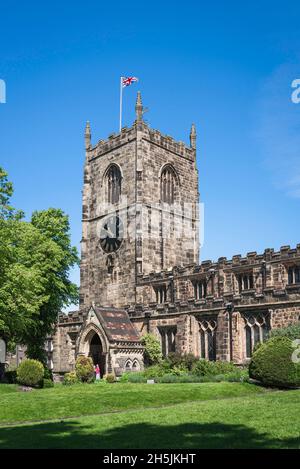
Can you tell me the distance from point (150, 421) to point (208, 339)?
22878 millimetres

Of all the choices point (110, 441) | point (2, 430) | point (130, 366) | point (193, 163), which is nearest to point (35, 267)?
point (130, 366)

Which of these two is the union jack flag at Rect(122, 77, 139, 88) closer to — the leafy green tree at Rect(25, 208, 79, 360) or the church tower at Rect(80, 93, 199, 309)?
→ the church tower at Rect(80, 93, 199, 309)

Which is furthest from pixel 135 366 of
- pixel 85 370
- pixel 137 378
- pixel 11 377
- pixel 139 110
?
pixel 139 110

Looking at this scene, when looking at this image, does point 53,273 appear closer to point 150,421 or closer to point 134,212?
point 134,212

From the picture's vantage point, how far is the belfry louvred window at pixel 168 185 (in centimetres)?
5291

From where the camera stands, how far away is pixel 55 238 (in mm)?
47188

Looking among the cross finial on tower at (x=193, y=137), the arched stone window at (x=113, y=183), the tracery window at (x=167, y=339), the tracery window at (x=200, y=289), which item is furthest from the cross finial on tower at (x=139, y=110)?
Result: the tracery window at (x=167, y=339)

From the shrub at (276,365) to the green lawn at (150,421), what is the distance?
6.65 ft

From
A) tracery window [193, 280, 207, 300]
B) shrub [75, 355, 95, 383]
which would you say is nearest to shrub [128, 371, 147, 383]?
shrub [75, 355, 95, 383]

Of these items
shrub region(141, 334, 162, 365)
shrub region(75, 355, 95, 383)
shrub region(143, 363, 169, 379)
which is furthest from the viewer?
shrub region(141, 334, 162, 365)

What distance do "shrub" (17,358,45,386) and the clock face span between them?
62.2ft

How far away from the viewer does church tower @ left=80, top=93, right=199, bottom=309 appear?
49.3 metres

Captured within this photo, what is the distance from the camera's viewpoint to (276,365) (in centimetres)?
2527
